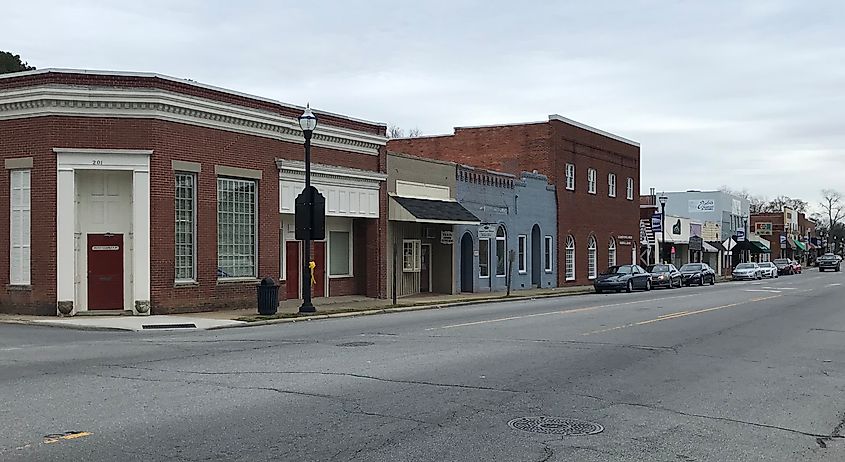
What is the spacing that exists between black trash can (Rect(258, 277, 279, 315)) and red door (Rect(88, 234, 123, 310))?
3.65m

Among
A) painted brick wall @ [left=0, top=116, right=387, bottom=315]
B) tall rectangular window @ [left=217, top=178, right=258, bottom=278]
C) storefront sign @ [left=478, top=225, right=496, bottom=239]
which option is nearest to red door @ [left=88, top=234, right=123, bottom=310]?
painted brick wall @ [left=0, top=116, right=387, bottom=315]

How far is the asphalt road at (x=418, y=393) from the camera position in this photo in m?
8.05

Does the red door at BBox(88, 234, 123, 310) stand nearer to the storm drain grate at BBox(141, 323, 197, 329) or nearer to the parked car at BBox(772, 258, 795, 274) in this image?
the storm drain grate at BBox(141, 323, 197, 329)

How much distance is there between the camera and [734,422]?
9656 mm

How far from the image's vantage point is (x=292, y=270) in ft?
96.0

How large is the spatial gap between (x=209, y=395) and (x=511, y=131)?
37.4m

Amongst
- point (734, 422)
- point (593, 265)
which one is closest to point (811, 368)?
point (734, 422)

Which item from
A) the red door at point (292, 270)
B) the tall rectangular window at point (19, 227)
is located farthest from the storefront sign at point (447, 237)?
the tall rectangular window at point (19, 227)

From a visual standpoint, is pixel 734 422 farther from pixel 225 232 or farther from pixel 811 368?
pixel 225 232

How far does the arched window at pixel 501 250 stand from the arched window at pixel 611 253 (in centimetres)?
1392

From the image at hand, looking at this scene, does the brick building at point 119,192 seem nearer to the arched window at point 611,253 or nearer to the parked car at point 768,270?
the arched window at point 611,253

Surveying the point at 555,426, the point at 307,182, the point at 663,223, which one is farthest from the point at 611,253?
the point at 555,426

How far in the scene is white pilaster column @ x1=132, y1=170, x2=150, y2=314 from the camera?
23281mm

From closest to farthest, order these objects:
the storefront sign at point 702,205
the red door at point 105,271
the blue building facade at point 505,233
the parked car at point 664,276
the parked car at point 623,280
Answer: the red door at point 105,271, the blue building facade at point 505,233, the parked car at point 623,280, the parked car at point 664,276, the storefront sign at point 702,205
